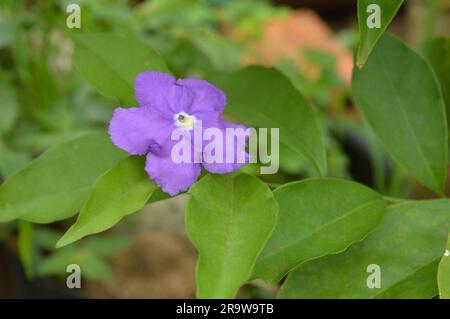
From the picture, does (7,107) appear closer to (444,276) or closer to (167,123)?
(167,123)

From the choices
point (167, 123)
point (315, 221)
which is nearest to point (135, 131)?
point (167, 123)

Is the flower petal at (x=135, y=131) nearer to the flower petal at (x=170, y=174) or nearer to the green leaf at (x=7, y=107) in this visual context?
the flower petal at (x=170, y=174)

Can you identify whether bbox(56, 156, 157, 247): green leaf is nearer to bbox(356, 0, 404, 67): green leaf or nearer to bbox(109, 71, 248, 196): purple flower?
bbox(109, 71, 248, 196): purple flower

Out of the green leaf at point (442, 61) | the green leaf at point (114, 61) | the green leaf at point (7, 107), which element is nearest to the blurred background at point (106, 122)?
the green leaf at point (7, 107)

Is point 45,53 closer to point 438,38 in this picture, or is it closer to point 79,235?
point 438,38

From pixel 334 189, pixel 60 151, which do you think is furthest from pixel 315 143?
pixel 60 151

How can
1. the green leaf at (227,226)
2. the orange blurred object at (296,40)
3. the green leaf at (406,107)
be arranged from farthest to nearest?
the orange blurred object at (296,40)
the green leaf at (406,107)
the green leaf at (227,226)

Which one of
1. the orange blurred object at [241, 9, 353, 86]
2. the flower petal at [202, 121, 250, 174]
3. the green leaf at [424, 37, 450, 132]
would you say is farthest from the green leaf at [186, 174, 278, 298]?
the orange blurred object at [241, 9, 353, 86]
